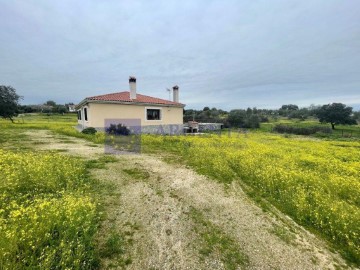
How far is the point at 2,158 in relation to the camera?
5.83 metres

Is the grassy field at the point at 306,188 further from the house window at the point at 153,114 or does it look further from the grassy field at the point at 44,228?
the house window at the point at 153,114

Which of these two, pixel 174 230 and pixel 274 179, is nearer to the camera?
pixel 174 230

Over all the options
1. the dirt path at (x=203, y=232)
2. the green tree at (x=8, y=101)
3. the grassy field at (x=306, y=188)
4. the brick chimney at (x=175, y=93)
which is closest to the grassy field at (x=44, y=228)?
the dirt path at (x=203, y=232)

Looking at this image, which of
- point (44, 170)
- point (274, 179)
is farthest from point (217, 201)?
point (44, 170)

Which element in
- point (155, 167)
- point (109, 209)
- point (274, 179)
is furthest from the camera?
point (155, 167)

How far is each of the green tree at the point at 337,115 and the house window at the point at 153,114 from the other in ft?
134

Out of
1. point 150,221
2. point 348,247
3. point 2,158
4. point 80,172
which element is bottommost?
point 348,247

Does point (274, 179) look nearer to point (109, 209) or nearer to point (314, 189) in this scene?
point (314, 189)

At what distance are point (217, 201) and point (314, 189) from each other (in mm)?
3246

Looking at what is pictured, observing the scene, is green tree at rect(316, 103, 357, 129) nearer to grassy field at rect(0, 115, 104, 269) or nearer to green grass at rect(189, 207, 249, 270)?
green grass at rect(189, 207, 249, 270)

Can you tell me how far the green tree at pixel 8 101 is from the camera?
23.0 m

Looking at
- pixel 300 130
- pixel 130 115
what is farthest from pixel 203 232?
pixel 300 130

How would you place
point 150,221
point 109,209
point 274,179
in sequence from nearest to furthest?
point 150,221, point 109,209, point 274,179

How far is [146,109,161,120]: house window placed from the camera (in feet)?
64.2
